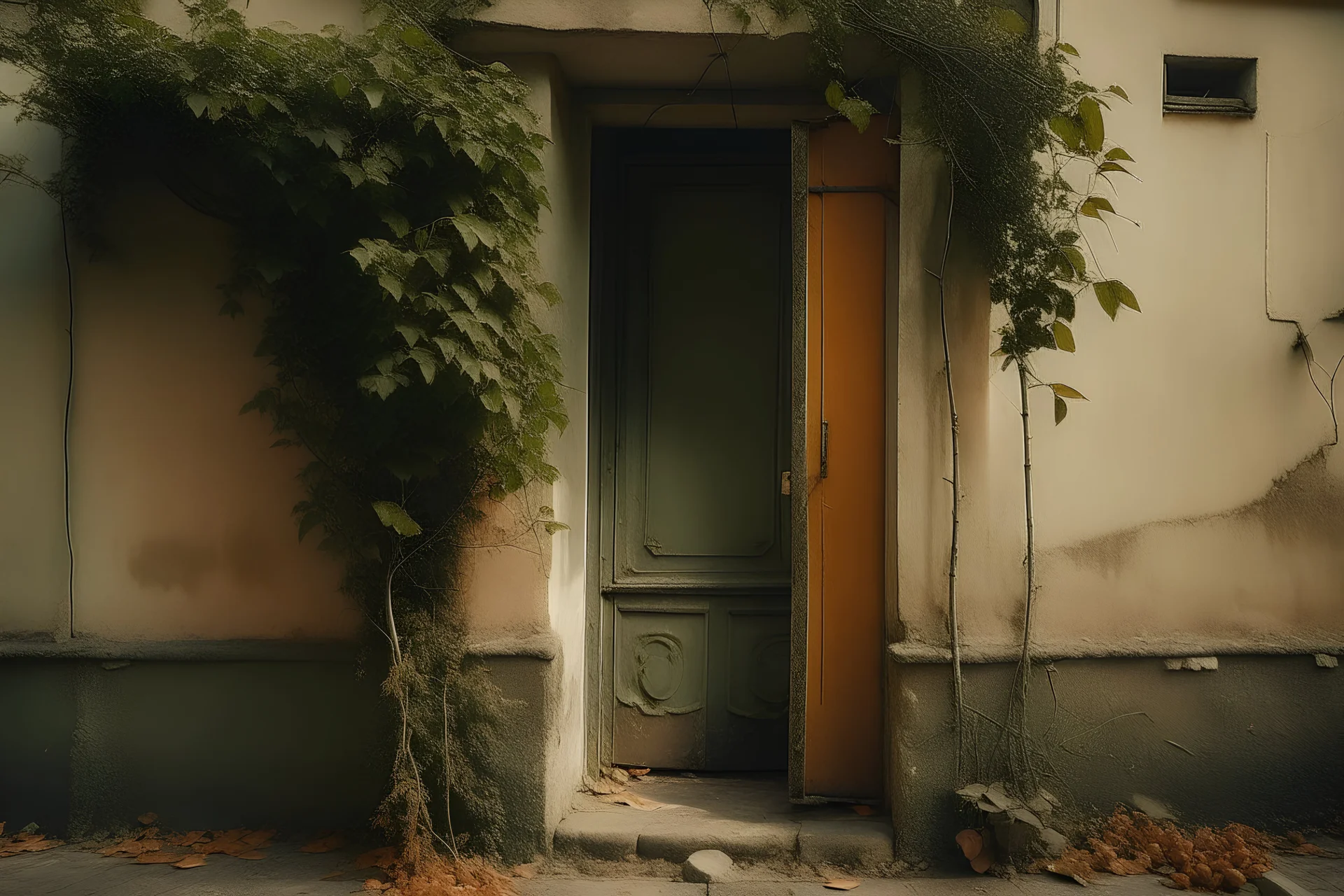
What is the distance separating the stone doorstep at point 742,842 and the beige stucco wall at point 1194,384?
1236mm

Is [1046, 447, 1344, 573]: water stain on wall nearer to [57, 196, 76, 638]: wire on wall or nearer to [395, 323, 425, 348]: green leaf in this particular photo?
[395, 323, 425, 348]: green leaf

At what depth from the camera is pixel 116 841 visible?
4.00 meters

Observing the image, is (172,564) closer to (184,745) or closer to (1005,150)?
(184,745)

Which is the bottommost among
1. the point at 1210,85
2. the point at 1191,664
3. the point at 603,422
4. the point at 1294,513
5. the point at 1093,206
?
the point at 1191,664

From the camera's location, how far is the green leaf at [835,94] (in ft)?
13.2

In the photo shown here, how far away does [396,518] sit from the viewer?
3.67 m

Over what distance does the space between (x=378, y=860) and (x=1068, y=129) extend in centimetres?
422

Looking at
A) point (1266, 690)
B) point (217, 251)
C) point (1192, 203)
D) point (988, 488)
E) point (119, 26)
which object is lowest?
point (1266, 690)

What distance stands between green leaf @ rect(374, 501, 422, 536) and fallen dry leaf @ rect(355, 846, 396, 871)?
133 cm

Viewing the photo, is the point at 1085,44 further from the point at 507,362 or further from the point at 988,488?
the point at 507,362

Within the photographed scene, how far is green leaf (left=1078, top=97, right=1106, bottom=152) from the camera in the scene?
389 cm

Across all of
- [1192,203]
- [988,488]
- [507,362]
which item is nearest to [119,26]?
[507,362]

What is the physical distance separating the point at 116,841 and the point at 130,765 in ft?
1.02

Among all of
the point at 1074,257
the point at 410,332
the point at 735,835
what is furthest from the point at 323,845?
the point at 1074,257
